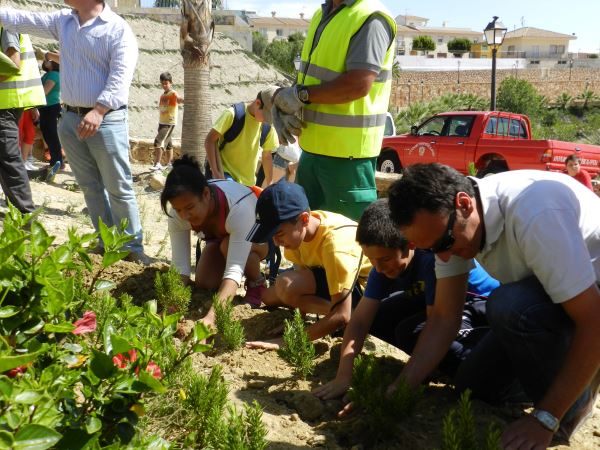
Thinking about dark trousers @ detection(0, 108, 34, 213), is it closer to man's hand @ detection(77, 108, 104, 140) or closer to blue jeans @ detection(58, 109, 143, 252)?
blue jeans @ detection(58, 109, 143, 252)

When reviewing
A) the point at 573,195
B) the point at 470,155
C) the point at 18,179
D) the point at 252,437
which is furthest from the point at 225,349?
the point at 470,155

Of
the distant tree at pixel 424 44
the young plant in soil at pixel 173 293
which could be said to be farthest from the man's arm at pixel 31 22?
the distant tree at pixel 424 44

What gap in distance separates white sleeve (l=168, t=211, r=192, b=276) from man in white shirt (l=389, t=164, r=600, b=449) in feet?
6.34

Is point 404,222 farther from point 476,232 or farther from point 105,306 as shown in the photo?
point 105,306

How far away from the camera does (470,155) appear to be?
14.7 meters

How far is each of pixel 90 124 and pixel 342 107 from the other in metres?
1.70

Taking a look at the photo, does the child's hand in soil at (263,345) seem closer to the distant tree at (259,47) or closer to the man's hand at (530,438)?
the man's hand at (530,438)

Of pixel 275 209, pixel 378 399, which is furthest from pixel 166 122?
pixel 378 399

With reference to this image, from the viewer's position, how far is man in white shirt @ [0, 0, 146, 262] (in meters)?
4.68

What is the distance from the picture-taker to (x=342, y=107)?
13.0ft

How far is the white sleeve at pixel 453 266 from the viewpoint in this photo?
2703mm

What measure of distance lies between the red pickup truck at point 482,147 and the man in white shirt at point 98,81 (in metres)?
9.57

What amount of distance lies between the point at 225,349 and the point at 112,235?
1.49 meters

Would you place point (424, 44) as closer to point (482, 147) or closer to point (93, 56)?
point (482, 147)
